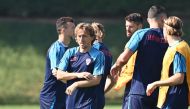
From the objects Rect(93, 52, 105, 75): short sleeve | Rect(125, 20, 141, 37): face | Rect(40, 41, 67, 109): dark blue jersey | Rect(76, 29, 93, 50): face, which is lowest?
Rect(40, 41, 67, 109): dark blue jersey

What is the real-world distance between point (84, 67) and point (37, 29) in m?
18.7

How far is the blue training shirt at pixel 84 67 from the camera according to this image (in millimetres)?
9500

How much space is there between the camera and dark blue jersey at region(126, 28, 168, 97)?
9.56 meters

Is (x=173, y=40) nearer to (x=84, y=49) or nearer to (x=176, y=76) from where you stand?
(x=176, y=76)

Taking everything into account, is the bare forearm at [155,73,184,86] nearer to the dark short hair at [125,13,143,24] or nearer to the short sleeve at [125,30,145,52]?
the short sleeve at [125,30,145,52]

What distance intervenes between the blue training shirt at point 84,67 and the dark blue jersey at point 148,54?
0.48 metres

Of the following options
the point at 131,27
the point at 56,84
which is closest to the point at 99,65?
the point at 131,27

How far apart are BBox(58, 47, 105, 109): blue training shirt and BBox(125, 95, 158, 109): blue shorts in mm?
534

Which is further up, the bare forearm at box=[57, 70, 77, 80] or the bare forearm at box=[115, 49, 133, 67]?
the bare forearm at box=[115, 49, 133, 67]

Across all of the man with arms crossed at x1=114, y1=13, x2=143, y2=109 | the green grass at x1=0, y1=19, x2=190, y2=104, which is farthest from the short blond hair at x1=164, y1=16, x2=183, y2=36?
the green grass at x1=0, y1=19, x2=190, y2=104

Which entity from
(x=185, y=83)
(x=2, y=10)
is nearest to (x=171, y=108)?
(x=185, y=83)

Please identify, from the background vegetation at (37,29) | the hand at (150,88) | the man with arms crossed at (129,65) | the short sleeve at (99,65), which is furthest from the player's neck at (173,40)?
the background vegetation at (37,29)

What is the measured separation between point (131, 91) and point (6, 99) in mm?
14107

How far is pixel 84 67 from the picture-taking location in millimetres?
9492
